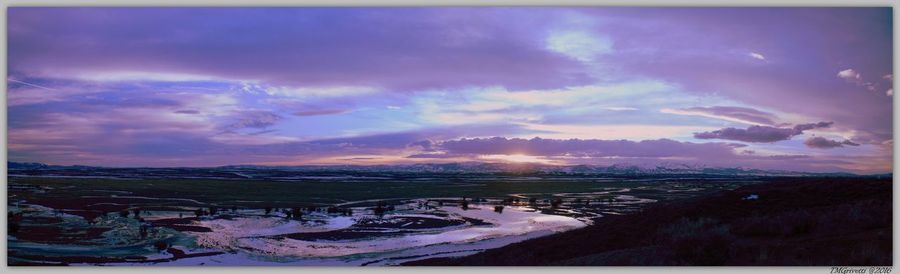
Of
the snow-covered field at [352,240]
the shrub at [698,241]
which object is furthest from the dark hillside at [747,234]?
the snow-covered field at [352,240]

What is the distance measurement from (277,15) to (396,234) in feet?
21.8

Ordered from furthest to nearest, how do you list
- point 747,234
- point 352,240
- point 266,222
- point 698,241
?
point 266,222, point 352,240, point 747,234, point 698,241

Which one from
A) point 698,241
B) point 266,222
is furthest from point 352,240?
point 698,241

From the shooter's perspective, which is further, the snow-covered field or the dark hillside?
the snow-covered field

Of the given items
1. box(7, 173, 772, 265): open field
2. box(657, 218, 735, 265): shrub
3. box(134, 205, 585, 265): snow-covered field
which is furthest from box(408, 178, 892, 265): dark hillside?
box(7, 173, 772, 265): open field

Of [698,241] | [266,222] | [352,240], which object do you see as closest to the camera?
[698,241]

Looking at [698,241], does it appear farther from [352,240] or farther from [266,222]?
[266,222]

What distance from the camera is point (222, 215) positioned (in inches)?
749

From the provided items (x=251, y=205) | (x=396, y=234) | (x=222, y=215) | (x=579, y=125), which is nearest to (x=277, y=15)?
(x=396, y=234)

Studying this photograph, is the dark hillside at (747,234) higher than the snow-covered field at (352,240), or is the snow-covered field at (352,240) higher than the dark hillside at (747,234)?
the dark hillside at (747,234)

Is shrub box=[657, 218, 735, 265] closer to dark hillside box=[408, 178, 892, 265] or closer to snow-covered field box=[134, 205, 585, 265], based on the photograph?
dark hillside box=[408, 178, 892, 265]

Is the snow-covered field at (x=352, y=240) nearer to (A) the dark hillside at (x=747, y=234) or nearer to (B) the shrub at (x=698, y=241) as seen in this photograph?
(A) the dark hillside at (x=747, y=234)

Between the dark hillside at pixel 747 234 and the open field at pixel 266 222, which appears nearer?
the dark hillside at pixel 747 234

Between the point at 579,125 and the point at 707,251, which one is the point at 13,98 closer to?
the point at 579,125
